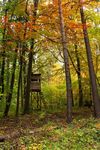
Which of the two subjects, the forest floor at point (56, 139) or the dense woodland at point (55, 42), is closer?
the forest floor at point (56, 139)

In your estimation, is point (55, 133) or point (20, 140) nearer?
point (20, 140)

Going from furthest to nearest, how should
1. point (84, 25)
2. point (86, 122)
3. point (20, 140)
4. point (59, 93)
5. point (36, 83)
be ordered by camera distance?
point (59, 93) < point (36, 83) < point (84, 25) < point (86, 122) < point (20, 140)

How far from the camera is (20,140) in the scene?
10875mm

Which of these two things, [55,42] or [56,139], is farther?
[55,42]

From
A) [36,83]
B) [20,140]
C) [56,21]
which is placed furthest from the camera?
[36,83]

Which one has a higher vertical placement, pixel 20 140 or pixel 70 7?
pixel 70 7

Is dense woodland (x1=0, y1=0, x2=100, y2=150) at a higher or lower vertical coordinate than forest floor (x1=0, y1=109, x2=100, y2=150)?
higher

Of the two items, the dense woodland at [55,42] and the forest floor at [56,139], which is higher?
the dense woodland at [55,42]

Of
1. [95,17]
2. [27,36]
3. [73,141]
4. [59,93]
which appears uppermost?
[95,17]

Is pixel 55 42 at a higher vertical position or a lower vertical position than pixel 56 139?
higher

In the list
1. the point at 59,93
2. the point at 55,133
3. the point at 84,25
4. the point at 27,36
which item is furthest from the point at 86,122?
the point at 59,93

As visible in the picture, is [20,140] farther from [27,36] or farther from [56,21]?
[56,21]

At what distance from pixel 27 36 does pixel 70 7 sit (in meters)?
3.44

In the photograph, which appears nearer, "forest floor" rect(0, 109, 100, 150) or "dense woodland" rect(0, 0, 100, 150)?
"forest floor" rect(0, 109, 100, 150)
